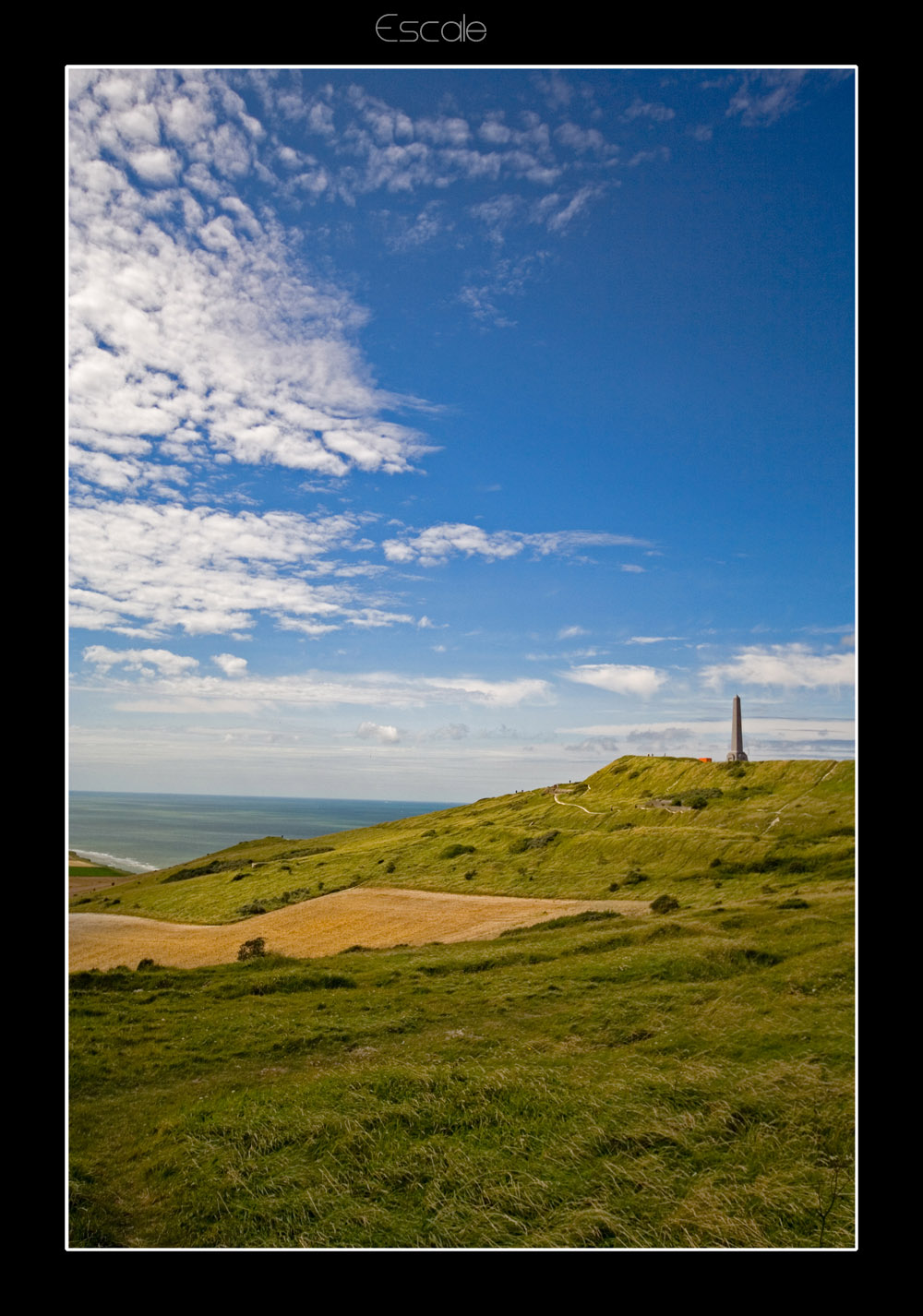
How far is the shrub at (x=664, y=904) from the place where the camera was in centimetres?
650

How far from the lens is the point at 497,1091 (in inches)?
186

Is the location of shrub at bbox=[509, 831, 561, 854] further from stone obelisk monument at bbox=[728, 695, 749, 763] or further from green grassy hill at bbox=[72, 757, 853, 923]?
stone obelisk monument at bbox=[728, 695, 749, 763]

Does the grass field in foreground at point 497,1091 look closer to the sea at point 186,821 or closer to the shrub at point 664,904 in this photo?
the shrub at point 664,904

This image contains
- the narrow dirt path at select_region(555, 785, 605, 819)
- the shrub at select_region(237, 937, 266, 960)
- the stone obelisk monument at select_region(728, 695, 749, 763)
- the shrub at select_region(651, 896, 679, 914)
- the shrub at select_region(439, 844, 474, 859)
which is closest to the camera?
the stone obelisk monument at select_region(728, 695, 749, 763)

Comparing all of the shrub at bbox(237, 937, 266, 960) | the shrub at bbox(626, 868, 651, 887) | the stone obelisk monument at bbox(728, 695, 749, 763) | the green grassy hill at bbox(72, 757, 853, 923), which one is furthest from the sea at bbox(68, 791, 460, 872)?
the stone obelisk monument at bbox(728, 695, 749, 763)

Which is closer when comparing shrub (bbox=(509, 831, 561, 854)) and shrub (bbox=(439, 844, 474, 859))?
shrub (bbox=(509, 831, 561, 854))

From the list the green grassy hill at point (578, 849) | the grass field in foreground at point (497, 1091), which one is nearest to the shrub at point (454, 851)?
A: the green grassy hill at point (578, 849)

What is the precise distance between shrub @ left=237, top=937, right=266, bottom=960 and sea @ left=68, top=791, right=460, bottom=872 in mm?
1122

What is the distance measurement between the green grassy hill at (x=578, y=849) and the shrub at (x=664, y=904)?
0.08m

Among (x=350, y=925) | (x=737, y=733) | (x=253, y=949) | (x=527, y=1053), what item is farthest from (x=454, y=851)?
(x=737, y=733)

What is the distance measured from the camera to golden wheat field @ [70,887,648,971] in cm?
669
